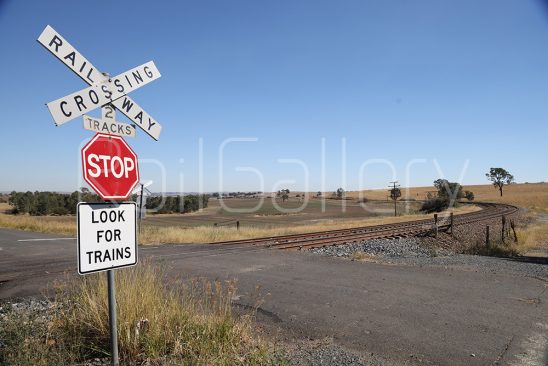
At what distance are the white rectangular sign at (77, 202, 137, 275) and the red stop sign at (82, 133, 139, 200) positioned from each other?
15cm

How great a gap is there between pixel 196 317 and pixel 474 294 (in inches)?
230

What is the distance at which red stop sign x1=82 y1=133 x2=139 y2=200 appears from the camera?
4.01 meters

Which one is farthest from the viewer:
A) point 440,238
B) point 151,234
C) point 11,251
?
point 151,234

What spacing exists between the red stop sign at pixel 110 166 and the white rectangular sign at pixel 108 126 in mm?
76

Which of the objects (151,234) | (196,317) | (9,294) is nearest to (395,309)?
(196,317)

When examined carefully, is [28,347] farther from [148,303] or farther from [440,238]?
[440,238]

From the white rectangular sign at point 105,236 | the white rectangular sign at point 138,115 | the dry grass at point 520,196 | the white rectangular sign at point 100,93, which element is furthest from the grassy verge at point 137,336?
the dry grass at point 520,196

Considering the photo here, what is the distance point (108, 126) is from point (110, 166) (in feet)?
1.47

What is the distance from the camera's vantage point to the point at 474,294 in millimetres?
8359

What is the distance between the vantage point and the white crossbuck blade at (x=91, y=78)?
3.94 metres

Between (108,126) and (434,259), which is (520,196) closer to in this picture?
(434,259)

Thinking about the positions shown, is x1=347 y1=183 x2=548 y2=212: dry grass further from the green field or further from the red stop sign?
the red stop sign

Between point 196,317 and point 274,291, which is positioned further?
point 274,291

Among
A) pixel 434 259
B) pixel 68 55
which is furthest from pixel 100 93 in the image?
pixel 434 259
